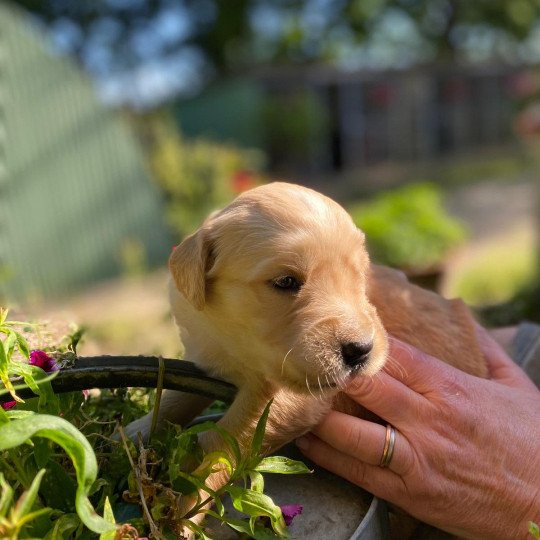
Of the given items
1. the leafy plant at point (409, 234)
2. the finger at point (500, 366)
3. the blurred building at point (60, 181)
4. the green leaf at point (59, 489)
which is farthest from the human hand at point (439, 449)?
the blurred building at point (60, 181)

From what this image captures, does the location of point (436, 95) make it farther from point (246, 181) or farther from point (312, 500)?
point (312, 500)

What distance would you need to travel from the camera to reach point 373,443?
1.66m

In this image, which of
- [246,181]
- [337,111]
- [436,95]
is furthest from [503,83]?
[246,181]

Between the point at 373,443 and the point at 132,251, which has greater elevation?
the point at 373,443

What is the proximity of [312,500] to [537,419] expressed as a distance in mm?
725

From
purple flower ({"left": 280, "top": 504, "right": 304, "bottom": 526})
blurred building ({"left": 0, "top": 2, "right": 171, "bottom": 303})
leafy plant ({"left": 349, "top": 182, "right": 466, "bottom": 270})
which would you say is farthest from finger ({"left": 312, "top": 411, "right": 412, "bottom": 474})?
blurred building ({"left": 0, "top": 2, "right": 171, "bottom": 303})

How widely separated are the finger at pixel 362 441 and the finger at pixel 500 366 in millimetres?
560

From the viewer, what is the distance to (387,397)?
67.1 inches

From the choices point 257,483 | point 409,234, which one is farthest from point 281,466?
point 409,234

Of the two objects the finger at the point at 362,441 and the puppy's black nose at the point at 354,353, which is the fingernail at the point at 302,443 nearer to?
the finger at the point at 362,441

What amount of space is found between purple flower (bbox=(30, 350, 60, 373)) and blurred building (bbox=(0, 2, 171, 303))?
291 inches

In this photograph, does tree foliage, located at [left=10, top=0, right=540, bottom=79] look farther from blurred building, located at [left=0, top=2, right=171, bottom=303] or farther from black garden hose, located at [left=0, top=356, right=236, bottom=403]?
black garden hose, located at [left=0, top=356, right=236, bottom=403]

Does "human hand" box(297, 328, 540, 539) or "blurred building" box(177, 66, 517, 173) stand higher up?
"human hand" box(297, 328, 540, 539)

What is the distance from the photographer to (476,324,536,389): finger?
2.11 metres
